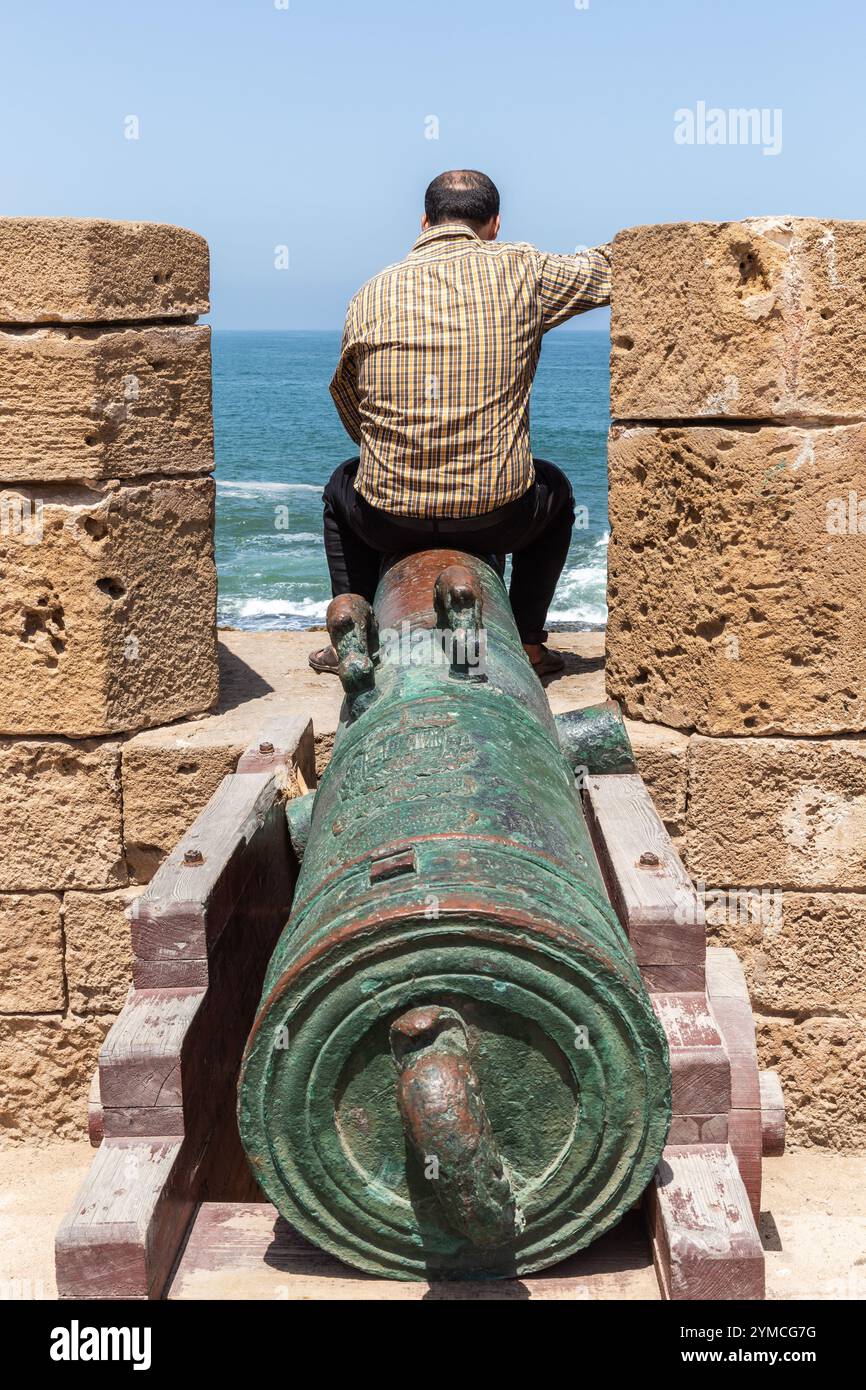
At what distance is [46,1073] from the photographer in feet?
17.2

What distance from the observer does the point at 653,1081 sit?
7.55 feet

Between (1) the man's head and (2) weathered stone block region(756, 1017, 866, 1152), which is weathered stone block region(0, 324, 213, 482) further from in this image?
(2) weathered stone block region(756, 1017, 866, 1152)

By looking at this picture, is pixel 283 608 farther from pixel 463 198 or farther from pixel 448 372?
pixel 448 372

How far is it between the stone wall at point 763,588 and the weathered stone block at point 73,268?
1527 mm

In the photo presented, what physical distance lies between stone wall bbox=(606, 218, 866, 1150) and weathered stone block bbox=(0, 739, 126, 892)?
1799mm

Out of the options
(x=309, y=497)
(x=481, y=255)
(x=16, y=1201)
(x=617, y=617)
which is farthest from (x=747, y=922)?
(x=309, y=497)

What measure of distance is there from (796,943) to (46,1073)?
2695mm

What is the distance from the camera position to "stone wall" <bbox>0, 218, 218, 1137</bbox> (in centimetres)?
450

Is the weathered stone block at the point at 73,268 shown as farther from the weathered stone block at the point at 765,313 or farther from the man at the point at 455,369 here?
the weathered stone block at the point at 765,313

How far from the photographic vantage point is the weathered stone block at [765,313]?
14.0ft

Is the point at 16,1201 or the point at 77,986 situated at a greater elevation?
the point at 77,986

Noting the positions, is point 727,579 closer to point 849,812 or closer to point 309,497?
point 849,812

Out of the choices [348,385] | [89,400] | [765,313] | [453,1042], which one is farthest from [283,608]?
[453,1042]

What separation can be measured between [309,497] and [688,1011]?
32544 mm
